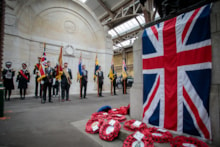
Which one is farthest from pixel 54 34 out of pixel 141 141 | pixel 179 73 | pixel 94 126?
pixel 141 141

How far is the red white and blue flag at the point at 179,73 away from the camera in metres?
1.91

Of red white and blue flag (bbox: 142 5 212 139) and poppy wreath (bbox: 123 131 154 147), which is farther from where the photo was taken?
red white and blue flag (bbox: 142 5 212 139)

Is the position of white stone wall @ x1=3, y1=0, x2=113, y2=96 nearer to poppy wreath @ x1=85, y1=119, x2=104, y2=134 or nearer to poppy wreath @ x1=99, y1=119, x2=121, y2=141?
poppy wreath @ x1=85, y1=119, x2=104, y2=134

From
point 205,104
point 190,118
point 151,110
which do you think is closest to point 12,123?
point 151,110

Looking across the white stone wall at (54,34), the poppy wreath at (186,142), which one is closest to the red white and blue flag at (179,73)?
the poppy wreath at (186,142)

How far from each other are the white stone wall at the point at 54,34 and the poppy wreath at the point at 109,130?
898 centimetres

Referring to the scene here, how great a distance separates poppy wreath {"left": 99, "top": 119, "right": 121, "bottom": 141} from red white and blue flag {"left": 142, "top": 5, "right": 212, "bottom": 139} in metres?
0.72

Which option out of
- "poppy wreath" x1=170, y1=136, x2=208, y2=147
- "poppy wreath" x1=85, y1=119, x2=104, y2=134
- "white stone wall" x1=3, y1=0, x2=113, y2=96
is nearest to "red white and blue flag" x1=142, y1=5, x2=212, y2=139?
"poppy wreath" x1=170, y1=136, x2=208, y2=147

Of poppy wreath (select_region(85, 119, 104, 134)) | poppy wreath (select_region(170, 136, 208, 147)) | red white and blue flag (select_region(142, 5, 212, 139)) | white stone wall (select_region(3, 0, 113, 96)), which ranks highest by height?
white stone wall (select_region(3, 0, 113, 96))

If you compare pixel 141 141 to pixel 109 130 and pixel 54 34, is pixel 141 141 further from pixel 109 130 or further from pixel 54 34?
pixel 54 34

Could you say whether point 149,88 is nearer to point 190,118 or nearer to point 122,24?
point 190,118

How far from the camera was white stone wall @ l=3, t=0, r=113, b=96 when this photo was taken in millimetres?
8805

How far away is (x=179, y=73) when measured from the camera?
7.20 feet

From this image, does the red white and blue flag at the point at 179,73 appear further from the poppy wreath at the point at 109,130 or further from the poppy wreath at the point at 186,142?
the poppy wreath at the point at 109,130
